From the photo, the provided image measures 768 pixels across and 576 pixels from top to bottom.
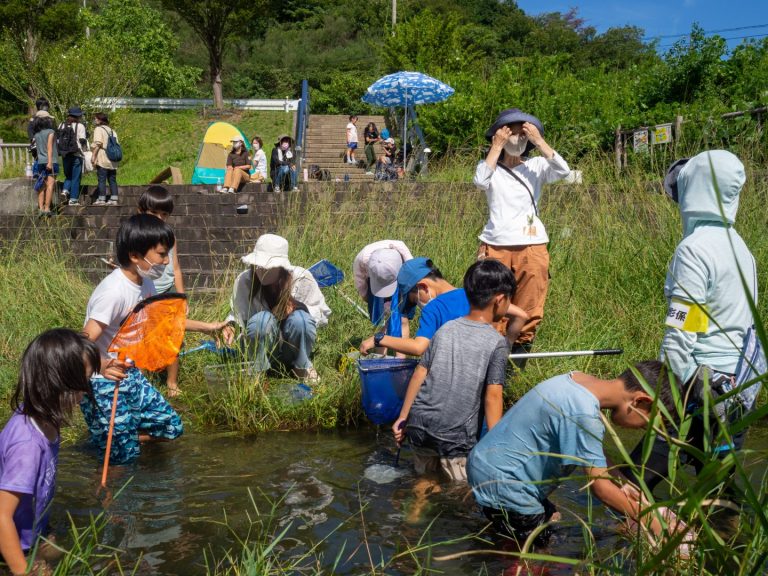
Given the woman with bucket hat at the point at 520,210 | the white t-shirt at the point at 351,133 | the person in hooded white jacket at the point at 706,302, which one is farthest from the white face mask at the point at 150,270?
the white t-shirt at the point at 351,133

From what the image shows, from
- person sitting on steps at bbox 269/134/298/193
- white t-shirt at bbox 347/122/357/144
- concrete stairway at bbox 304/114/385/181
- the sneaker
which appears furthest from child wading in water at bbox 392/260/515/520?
white t-shirt at bbox 347/122/357/144

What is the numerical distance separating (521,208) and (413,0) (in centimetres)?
5437

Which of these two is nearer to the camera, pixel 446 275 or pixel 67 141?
pixel 446 275

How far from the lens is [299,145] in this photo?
1970 cm

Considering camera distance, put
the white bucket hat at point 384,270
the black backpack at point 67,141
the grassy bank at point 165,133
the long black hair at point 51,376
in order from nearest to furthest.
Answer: the long black hair at point 51,376
the white bucket hat at point 384,270
the black backpack at point 67,141
the grassy bank at point 165,133

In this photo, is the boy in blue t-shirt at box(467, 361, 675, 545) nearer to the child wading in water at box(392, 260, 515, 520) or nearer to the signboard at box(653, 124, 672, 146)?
the child wading in water at box(392, 260, 515, 520)

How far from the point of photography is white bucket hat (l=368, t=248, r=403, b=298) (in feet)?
18.9

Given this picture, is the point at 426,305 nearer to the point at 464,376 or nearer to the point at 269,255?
the point at 464,376

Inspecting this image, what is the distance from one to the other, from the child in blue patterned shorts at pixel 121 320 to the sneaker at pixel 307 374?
4.23ft

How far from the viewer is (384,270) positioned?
5770 millimetres

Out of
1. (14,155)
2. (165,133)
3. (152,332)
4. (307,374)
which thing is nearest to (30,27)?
(165,133)

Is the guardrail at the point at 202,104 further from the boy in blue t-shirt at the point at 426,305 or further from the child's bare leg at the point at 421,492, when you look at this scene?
the child's bare leg at the point at 421,492

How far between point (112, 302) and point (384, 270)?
1.84 m

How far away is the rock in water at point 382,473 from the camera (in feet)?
16.0
